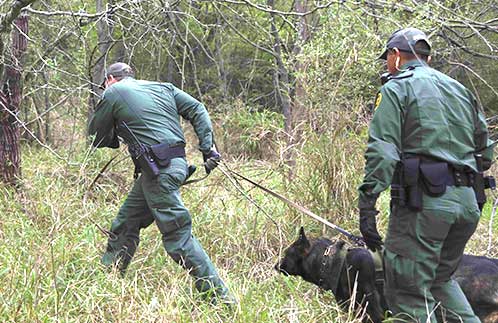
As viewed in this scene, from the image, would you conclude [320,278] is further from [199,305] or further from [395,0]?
[395,0]

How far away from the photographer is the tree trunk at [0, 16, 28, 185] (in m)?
6.26

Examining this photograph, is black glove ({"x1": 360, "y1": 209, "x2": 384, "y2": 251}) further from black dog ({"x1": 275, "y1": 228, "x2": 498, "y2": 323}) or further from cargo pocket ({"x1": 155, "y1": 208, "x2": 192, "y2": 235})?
cargo pocket ({"x1": 155, "y1": 208, "x2": 192, "y2": 235})

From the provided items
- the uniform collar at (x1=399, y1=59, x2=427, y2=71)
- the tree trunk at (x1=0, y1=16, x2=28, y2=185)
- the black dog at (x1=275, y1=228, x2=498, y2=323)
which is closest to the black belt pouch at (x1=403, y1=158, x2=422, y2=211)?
the uniform collar at (x1=399, y1=59, x2=427, y2=71)

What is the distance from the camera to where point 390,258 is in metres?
3.13

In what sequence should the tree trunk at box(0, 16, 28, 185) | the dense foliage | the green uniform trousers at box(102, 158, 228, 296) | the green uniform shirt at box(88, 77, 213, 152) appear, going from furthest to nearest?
the tree trunk at box(0, 16, 28, 185)
the green uniform shirt at box(88, 77, 213, 152)
the green uniform trousers at box(102, 158, 228, 296)
the dense foliage

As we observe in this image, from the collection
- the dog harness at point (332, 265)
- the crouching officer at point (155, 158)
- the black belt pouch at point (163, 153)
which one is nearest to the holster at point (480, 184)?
the dog harness at point (332, 265)

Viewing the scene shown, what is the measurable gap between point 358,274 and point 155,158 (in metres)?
1.74

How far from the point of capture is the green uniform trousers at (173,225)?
411 centimetres

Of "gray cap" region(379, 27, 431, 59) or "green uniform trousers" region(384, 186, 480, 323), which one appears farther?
"gray cap" region(379, 27, 431, 59)

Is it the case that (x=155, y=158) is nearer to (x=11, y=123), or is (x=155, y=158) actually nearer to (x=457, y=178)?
(x=457, y=178)

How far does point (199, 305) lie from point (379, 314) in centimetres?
122

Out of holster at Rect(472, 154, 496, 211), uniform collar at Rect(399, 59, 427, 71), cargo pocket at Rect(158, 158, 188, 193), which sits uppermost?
uniform collar at Rect(399, 59, 427, 71)

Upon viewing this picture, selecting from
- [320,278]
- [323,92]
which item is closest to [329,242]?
[320,278]

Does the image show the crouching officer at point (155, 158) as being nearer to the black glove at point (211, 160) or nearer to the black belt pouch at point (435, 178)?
the black glove at point (211, 160)
